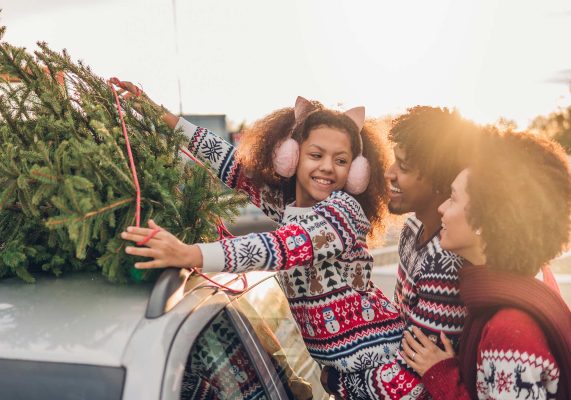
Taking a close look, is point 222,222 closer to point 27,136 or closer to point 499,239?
point 27,136

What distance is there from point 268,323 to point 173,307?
60cm

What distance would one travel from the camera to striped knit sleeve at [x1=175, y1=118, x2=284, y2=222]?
108 inches

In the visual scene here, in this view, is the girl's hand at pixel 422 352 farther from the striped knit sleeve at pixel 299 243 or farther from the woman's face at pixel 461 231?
the striped knit sleeve at pixel 299 243

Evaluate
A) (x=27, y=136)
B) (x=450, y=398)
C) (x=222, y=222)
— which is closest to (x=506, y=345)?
(x=450, y=398)

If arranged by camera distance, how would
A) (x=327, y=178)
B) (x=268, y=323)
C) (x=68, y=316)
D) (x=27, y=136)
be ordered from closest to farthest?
1. (x=68, y=316)
2. (x=27, y=136)
3. (x=268, y=323)
4. (x=327, y=178)

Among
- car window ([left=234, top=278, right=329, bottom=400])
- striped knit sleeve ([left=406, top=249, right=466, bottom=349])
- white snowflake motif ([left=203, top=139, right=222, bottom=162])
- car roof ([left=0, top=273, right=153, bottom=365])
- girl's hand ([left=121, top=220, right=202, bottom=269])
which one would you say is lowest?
car window ([left=234, top=278, right=329, bottom=400])

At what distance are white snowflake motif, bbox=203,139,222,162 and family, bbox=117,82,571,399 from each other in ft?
0.27

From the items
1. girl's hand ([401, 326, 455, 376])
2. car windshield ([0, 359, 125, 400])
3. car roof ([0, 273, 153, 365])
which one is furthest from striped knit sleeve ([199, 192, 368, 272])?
car windshield ([0, 359, 125, 400])

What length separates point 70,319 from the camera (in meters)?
1.60

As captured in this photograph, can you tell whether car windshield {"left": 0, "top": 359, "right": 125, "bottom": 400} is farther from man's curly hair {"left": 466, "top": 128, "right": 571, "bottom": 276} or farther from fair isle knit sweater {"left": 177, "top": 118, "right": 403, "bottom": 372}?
man's curly hair {"left": 466, "top": 128, "right": 571, "bottom": 276}

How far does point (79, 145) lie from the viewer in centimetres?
176

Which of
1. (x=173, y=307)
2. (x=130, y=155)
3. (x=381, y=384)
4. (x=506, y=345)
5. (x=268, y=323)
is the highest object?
(x=130, y=155)

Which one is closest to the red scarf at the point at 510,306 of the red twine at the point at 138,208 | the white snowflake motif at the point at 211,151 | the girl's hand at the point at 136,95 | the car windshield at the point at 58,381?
the red twine at the point at 138,208

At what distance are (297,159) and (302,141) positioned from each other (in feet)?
0.25
